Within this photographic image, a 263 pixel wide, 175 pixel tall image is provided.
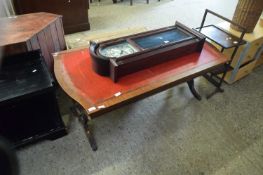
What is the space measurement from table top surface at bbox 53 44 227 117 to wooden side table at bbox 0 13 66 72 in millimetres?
176

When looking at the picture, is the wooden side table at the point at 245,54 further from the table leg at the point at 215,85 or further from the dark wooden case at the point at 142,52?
the dark wooden case at the point at 142,52

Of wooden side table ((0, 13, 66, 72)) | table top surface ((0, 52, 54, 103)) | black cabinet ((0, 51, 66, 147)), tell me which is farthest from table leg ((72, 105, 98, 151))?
wooden side table ((0, 13, 66, 72))

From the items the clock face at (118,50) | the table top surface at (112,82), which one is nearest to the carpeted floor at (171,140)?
the table top surface at (112,82)

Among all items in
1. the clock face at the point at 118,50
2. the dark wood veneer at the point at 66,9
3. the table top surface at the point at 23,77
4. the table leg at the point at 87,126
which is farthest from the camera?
the dark wood veneer at the point at 66,9

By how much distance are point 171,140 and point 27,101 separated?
984 millimetres

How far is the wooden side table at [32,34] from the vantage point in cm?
133

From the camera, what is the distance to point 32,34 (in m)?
1.40

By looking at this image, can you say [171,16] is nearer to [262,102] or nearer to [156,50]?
[262,102]

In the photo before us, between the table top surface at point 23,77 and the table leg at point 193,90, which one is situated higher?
the table top surface at point 23,77

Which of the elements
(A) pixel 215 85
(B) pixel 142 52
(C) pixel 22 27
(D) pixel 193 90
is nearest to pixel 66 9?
(C) pixel 22 27

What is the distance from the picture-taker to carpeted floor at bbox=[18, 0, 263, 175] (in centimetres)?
136

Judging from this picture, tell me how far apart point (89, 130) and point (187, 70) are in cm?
79

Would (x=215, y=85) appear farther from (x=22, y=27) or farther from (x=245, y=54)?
(x=22, y=27)

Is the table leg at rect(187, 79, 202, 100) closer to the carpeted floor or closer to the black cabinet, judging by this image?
the carpeted floor
